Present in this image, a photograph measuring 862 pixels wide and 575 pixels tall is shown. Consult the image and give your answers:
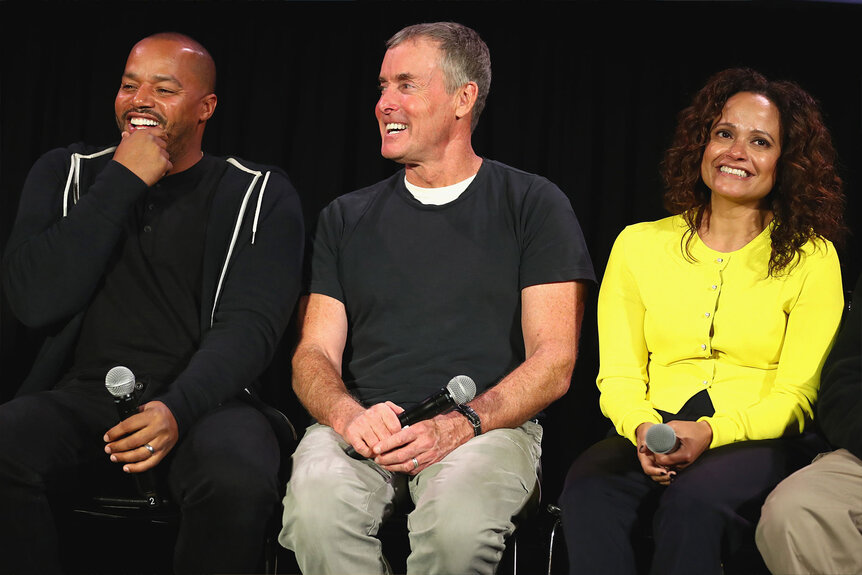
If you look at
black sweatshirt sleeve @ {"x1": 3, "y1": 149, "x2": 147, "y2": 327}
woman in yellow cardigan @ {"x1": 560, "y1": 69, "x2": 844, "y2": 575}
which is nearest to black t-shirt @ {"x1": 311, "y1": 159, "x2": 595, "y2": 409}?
woman in yellow cardigan @ {"x1": 560, "y1": 69, "x2": 844, "y2": 575}

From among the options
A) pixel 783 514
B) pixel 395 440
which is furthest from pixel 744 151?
pixel 395 440

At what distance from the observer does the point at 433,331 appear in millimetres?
2545

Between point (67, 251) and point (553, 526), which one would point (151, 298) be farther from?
point (553, 526)

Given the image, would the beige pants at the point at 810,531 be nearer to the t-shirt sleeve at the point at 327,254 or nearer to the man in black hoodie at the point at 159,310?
the man in black hoodie at the point at 159,310

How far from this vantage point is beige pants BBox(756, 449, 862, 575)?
1.95m

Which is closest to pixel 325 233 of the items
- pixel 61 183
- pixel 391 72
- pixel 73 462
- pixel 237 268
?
pixel 237 268

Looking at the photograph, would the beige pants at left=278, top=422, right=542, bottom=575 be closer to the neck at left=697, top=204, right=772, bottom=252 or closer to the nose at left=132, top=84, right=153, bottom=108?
the neck at left=697, top=204, right=772, bottom=252

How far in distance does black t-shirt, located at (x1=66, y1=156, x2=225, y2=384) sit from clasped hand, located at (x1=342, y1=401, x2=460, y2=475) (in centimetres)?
64

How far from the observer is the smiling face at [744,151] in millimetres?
2541

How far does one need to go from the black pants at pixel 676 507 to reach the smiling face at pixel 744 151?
69cm

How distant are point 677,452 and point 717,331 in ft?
1.39

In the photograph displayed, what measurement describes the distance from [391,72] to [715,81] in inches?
37.2

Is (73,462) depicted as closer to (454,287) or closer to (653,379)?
(454,287)

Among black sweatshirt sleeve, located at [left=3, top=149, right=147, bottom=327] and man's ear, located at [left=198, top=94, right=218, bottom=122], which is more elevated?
man's ear, located at [left=198, top=94, right=218, bottom=122]
